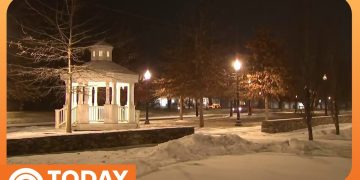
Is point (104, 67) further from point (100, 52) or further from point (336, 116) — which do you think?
point (336, 116)

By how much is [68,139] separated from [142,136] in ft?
10.7

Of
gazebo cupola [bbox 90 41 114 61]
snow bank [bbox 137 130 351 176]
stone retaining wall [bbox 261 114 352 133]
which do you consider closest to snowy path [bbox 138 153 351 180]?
snow bank [bbox 137 130 351 176]

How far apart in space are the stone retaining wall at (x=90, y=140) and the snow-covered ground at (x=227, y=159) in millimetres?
899

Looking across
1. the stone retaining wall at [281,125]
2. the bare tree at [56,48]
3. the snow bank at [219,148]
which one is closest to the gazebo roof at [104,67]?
the bare tree at [56,48]

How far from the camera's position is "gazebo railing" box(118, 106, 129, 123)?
25891mm

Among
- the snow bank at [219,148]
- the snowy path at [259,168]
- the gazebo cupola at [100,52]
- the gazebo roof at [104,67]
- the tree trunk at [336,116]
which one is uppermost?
the gazebo cupola at [100,52]

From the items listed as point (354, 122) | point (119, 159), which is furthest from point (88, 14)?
point (354, 122)

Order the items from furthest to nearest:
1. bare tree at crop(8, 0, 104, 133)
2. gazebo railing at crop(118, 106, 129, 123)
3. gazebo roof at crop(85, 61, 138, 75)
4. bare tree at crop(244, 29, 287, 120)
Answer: bare tree at crop(244, 29, 287, 120) < gazebo railing at crop(118, 106, 129, 123) < gazebo roof at crop(85, 61, 138, 75) < bare tree at crop(8, 0, 104, 133)

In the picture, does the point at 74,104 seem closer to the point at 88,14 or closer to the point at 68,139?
the point at 68,139

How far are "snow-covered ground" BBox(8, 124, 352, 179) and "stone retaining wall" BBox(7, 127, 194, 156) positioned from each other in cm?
90

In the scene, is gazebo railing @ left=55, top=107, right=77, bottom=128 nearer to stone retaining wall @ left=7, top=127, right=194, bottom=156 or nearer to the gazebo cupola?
the gazebo cupola

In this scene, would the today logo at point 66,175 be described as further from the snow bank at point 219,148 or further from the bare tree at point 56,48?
the bare tree at point 56,48

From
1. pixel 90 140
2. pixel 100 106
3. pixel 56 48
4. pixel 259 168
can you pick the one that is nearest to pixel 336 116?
pixel 100 106

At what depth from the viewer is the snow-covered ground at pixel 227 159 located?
1098cm
